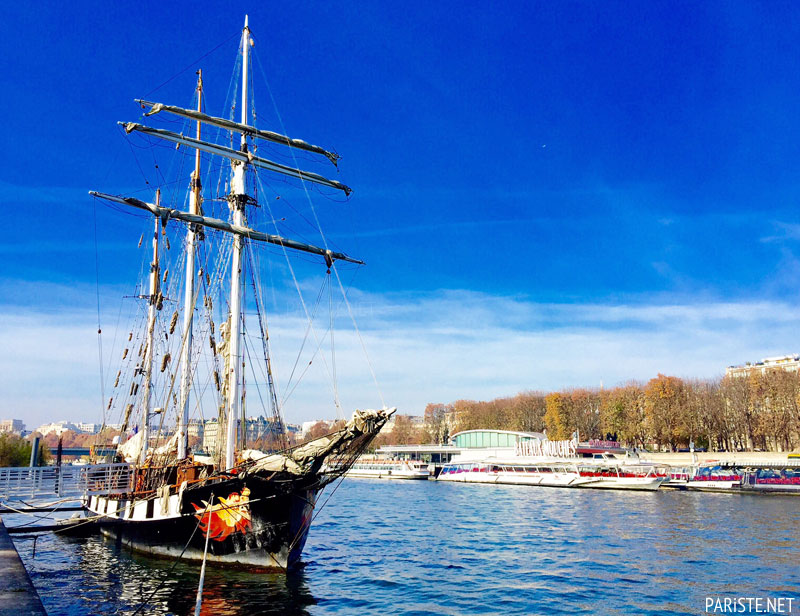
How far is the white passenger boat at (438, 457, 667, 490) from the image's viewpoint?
80.0 metres

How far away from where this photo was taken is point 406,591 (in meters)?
22.8

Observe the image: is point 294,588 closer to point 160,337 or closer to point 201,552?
point 201,552

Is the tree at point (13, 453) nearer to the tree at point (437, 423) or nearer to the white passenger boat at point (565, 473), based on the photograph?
the white passenger boat at point (565, 473)

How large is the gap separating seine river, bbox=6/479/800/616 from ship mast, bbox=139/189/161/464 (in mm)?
6671

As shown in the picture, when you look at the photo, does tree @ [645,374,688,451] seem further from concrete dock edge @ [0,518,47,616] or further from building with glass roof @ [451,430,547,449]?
concrete dock edge @ [0,518,47,616]

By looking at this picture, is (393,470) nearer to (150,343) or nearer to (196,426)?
(150,343)

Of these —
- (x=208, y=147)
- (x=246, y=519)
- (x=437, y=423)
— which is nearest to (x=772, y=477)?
(x=246, y=519)

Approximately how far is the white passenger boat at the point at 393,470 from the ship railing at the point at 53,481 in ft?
297

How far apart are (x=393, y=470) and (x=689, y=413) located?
5722 cm

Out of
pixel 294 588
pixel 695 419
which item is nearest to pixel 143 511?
pixel 294 588

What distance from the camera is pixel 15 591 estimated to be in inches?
493

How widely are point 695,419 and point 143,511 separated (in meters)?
94.7

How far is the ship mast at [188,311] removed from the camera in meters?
32.2

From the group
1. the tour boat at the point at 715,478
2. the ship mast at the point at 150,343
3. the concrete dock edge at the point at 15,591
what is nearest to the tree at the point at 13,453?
the ship mast at the point at 150,343
